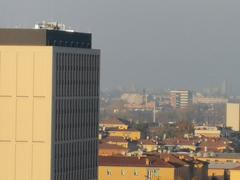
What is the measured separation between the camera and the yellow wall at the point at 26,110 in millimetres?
44625

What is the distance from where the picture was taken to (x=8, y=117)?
148ft

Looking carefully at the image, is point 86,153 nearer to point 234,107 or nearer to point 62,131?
point 62,131

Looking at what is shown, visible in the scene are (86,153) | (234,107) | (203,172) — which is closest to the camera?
(86,153)

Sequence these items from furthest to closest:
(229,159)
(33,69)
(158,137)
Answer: (158,137)
(229,159)
(33,69)

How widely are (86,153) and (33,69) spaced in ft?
14.1

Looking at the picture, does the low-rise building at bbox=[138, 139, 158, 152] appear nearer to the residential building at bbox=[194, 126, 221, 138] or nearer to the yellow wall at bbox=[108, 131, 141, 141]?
the yellow wall at bbox=[108, 131, 141, 141]

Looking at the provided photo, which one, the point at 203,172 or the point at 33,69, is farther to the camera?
the point at 203,172

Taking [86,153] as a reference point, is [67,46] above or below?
above

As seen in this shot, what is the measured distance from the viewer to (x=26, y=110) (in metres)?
45.0

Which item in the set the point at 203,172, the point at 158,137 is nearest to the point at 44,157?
the point at 203,172

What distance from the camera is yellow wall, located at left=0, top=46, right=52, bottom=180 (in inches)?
1757

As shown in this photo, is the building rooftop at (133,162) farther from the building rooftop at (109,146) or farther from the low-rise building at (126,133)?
the low-rise building at (126,133)

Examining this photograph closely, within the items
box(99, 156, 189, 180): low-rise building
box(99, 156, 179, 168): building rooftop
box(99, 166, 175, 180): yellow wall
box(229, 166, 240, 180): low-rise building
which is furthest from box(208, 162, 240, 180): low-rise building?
box(99, 166, 175, 180): yellow wall

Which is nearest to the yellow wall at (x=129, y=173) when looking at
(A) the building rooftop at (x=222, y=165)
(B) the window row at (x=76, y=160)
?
(A) the building rooftop at (x=222, y=165)
